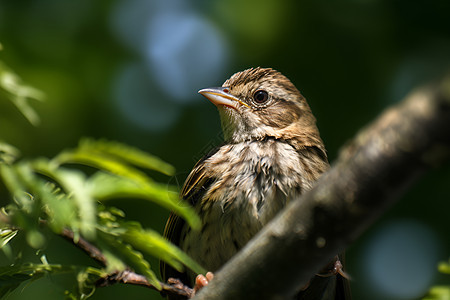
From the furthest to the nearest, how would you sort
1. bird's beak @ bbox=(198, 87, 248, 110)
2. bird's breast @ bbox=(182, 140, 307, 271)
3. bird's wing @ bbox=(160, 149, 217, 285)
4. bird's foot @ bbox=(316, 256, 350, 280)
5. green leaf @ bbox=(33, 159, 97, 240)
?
bird's beak @ bbox=(198, 87, 248, 110) < bird's wing @ bbox=(160, 149, 217, 285) < bird's breast @ bbox=(182, 140, 307, 271) < bird's foot @ bbox=(316, 256, 350, 280) < green leaf @ bbox=(33, 159, 97, 240)

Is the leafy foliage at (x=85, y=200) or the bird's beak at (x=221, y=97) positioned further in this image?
the bird's beak at (x=221, y=97)

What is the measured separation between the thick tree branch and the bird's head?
8.06 ft

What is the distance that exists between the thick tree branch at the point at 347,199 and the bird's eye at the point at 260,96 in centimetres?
306

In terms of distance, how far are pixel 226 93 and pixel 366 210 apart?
11.0 feet

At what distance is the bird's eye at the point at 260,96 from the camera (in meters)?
4.92

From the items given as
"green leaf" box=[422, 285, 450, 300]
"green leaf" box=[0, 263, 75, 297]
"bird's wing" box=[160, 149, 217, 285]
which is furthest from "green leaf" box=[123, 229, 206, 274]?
"bird's wing" box=[160, 149, 217, 285]

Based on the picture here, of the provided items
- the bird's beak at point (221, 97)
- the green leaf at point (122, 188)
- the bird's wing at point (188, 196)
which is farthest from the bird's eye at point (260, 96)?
the green leaf at point (122, 188)

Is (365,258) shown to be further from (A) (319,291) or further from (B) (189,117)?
(B) (189,117)

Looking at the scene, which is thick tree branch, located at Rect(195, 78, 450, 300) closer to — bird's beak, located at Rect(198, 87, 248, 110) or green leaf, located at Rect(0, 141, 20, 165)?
green leaf, located at Rect(0, 141, 20, 165)

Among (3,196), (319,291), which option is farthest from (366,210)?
(319,291)

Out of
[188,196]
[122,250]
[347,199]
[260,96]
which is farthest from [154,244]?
[260,96]

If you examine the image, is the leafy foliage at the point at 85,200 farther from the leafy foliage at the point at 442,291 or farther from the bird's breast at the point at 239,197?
the bird's breast at the point at 239,197

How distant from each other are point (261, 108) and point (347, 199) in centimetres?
326

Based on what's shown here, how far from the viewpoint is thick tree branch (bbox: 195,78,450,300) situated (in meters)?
1.41
